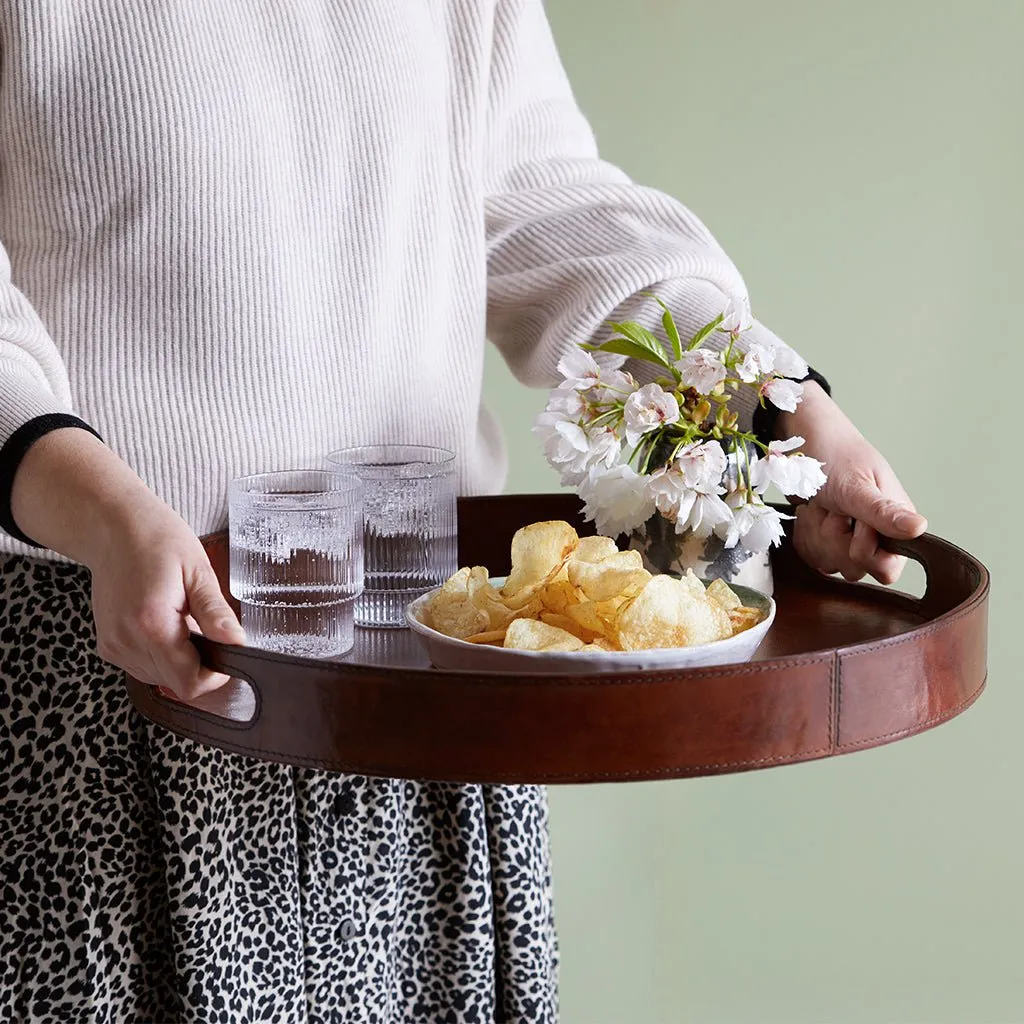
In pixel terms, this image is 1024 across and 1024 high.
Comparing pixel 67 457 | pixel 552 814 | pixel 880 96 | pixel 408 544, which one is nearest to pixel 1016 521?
pixel 880 96

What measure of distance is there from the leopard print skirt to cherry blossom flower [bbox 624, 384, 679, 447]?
1.25ft

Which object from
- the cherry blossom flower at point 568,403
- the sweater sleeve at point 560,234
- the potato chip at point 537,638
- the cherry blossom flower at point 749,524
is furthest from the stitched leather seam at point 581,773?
the sweater sleeve at point 560,234

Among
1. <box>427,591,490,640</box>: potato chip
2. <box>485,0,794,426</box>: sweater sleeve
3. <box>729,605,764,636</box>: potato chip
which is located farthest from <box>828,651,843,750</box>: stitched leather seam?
<box>485,0,794,426</box>: sweater sleeve

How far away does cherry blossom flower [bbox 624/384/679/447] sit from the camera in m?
0.86

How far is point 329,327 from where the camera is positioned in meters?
1.00

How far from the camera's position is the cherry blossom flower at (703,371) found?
87 centimetres

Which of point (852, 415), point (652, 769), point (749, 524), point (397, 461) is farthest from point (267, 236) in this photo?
point (852, 415)

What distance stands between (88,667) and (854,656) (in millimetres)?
585

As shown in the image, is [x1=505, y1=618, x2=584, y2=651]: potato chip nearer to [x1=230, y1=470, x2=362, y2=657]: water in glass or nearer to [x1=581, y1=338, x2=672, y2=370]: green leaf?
[x1=230, y1=470, x2=362, y2=657]: water in glass

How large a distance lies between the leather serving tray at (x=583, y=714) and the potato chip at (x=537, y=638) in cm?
10

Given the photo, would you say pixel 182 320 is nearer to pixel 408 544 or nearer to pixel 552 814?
pixel 408 544

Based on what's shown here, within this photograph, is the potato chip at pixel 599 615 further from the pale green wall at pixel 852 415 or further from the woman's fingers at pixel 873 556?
the pale green wall at pixel 852 415

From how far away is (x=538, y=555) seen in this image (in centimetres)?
82

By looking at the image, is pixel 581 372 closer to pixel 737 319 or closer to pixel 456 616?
pixel 737 319
